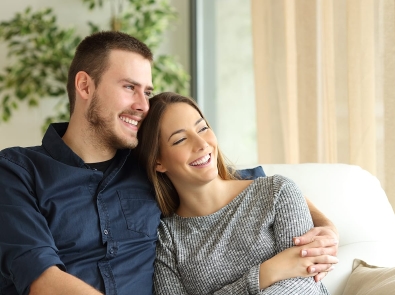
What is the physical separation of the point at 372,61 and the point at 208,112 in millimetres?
1880

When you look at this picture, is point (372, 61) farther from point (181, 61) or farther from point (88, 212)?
point (181, 61)

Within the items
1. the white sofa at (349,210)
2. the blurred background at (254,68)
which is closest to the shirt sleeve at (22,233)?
the white sofa at (349,210)

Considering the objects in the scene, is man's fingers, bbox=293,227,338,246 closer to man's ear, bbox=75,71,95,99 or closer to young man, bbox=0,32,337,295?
young man, bbox=0,32,337,295

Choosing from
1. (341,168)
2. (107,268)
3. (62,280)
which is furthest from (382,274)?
(62,280)

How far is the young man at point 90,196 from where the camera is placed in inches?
63.9

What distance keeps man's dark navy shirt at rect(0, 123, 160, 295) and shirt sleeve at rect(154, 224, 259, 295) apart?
1.1 inches

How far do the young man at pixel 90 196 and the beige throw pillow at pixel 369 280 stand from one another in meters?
0.14

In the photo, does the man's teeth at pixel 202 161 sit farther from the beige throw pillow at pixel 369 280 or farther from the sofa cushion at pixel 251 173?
the beige throw pillow at pixel 369 280

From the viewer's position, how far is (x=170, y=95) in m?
1.99

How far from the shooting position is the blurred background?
274 cm

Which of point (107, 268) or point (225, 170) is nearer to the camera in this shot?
point (107, 268)

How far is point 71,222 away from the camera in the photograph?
1.74 meters

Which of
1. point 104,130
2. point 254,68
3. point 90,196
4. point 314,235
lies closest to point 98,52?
point 104,130

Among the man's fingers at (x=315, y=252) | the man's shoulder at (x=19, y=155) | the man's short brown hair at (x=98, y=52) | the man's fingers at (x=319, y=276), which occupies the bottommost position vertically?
the man's fingers at (x=319, y=276)
